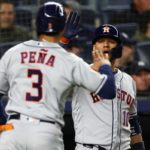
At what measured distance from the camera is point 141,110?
21.9 ft

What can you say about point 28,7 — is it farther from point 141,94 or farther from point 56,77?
point 56,77

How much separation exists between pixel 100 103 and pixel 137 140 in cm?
56

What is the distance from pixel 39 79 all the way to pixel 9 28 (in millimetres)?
3705

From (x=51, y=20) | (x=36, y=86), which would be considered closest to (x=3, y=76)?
(x=36, y=86)

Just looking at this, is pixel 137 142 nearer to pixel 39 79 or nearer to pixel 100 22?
pixel 39 79

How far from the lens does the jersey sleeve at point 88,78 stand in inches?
170

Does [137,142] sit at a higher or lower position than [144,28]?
lower

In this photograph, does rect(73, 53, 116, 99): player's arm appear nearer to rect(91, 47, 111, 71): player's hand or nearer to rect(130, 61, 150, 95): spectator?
rect(91, 47, 111, 71): player's hand

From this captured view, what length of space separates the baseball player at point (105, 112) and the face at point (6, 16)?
3.09 metres

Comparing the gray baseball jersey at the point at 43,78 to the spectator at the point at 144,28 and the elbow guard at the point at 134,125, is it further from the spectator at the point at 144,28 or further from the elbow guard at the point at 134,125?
the spectator at the point at 144,28

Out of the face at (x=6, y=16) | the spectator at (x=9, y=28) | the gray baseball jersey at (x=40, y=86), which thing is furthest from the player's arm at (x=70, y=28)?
the face at (x=6, y=16)

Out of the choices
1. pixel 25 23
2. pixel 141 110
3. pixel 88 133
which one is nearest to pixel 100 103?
pixel 88 133

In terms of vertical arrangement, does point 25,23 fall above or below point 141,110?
above

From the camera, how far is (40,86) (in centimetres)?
430
